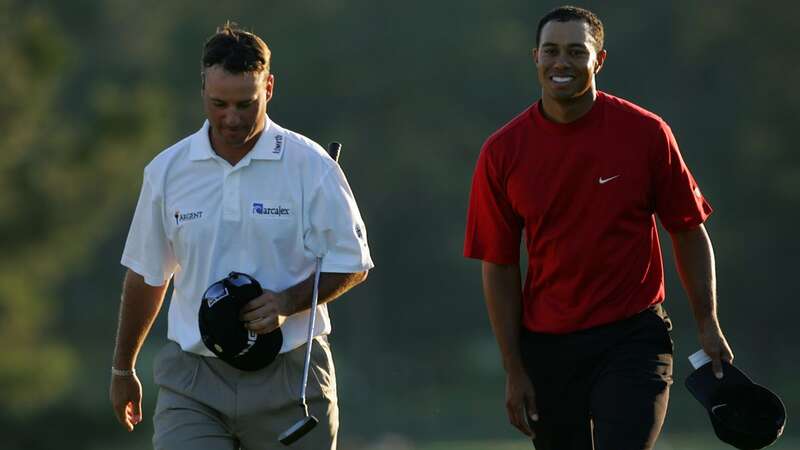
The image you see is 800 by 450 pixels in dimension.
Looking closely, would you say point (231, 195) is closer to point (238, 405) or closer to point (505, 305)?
point (238, 405)

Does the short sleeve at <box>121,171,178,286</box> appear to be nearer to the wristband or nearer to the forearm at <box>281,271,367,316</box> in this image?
the wristband

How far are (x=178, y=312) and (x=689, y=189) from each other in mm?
2158

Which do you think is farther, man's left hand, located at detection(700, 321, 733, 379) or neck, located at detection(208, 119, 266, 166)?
man's left hand, located at detection(700, 321, 733, 379)

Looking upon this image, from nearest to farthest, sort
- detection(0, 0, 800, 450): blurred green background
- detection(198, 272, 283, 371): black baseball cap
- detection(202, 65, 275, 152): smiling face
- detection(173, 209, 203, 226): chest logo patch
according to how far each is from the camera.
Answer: detection(198, 272, 283, 371): black baseball cap → detection(202, 65, 275, 152): smiling face → detection(173, 209, 203, 226): chest logo patch → detection(0, 0, 800, 450): blurred green background

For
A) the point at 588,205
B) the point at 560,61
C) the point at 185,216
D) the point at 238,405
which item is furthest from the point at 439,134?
the point at 238,405

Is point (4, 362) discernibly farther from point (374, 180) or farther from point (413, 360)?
point (413, 360)

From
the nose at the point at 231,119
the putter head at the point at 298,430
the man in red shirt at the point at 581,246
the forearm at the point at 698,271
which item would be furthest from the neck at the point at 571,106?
the putter head at the point at 298,430

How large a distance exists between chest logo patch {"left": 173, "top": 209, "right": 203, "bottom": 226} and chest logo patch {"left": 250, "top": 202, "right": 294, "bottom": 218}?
0.73ft

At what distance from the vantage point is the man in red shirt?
22.3ft

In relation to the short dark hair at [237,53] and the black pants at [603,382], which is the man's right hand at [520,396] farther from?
the short dark hair at [237,53]

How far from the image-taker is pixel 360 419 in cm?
5391

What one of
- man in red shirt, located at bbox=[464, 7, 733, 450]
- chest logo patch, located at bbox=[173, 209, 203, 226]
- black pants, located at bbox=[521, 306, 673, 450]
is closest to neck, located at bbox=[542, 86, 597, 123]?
man in red shirt, located at bbox=[464, 7, 733, 450]

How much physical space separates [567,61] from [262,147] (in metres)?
1.32

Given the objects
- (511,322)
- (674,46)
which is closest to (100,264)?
(674,46)
